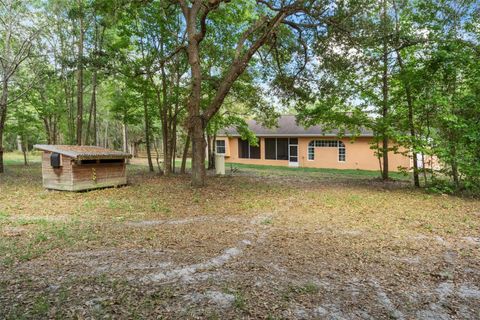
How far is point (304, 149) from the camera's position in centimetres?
2119

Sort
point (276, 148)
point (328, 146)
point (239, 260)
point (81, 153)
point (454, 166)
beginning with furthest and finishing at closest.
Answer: point (276, 148)
point (328, 146)
point (81, 153)
point (454, 166)
point (239, 260)

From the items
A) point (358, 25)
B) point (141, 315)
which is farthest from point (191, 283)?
point (358, 25)

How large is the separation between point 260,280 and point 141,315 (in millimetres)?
1332

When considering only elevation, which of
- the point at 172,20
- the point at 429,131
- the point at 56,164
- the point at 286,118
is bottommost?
the point at 56,164

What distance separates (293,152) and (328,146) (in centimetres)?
268

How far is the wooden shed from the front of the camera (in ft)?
30.1

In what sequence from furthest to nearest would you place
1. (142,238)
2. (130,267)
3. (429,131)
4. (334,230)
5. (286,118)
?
(286,118), (429,131), (334,230), (142,238), (130,267)

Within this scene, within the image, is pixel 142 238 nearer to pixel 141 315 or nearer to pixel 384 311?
pixel 141 315

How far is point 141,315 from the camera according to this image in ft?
8.97

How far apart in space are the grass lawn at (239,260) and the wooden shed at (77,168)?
144 cm

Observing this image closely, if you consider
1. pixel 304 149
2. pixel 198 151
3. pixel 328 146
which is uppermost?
pixel 328 146

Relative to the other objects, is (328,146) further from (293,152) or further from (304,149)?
(293,152)

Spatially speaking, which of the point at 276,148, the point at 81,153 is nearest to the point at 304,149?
the point at 276,148

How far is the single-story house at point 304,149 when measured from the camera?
18531 mm
